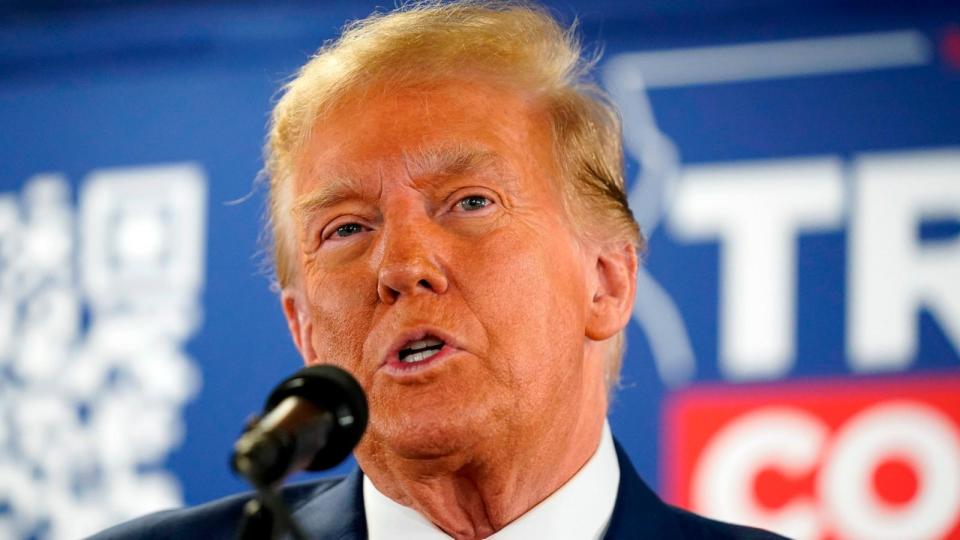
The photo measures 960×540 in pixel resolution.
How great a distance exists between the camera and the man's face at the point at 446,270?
180 centimetres

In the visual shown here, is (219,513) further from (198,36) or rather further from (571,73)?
(198,36)

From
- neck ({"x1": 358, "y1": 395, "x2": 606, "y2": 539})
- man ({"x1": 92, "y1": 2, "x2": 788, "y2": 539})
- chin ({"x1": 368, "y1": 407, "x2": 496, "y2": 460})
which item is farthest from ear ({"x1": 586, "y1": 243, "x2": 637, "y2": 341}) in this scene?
chin ({"x1": 368, "y1": 407, "x2": 496, "y2": 460})

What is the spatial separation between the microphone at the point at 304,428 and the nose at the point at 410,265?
0.42 metres

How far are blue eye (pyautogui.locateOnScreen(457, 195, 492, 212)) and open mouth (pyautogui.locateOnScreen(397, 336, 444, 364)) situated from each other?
21 cm

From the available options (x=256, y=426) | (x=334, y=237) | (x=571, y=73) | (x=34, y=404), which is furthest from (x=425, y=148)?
(x=34, y=404)

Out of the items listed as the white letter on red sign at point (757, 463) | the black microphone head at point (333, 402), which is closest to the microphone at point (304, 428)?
the black microphone head at point (333, 402)

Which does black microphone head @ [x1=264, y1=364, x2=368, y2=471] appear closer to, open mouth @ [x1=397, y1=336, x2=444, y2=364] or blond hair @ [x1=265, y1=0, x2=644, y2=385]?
open mouth @ [x1=397, y1=336, x2=444, y2=364]

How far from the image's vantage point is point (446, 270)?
1.84 meters

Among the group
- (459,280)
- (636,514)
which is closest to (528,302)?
(459,280)

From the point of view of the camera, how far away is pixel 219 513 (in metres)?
2.09

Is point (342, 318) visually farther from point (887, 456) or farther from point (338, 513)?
point (887, 456)

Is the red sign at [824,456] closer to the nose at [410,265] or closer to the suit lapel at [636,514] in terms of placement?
the suit lapel at [636,514]

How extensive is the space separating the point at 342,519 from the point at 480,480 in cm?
23

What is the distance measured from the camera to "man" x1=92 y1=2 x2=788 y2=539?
5.96 feet
